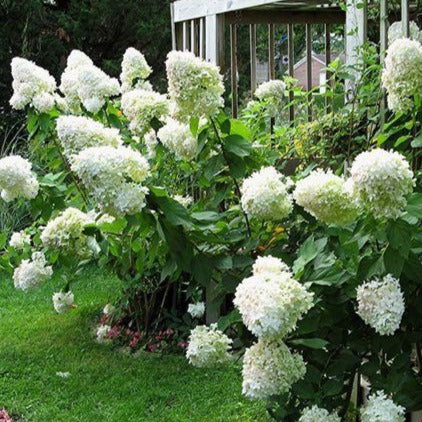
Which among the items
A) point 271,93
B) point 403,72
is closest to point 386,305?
point 403,72

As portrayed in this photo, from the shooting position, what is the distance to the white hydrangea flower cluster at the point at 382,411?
216 cm

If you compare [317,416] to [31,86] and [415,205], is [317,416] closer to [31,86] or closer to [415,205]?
[415,205]

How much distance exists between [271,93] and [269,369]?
6.34 ft

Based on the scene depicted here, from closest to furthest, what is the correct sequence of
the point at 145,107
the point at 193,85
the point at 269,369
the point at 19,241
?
1. the point at 269,369
2. the point at 193,85
3. the point at 145,107
4. the point at 19,241

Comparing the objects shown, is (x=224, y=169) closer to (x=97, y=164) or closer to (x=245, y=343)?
(x=245, y=343)

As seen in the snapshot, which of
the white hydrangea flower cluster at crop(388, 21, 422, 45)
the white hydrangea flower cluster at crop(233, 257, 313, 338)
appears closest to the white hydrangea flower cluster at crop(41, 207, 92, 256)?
the white hydrangea flower cluster at crop(233, 257, 313, 338)

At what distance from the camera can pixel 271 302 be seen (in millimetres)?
1855

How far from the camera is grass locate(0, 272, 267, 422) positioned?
4.22m

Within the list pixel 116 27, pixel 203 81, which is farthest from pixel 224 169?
pixel 116 27

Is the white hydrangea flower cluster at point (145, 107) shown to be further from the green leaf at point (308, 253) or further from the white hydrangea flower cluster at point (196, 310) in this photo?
the white hydrangea flower cluster at point (196, 310)

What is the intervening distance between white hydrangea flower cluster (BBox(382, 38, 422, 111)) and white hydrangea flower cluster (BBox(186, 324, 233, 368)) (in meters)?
0.83

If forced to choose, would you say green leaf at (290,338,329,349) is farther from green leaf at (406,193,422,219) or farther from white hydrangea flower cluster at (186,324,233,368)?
green leaf at (406,193,422,219)

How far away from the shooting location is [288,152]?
11.9 feet

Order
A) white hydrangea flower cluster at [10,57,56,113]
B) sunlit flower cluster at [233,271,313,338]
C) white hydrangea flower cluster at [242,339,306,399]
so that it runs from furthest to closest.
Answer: white hydrangea flower cluster at [10,57,56,113], white hydrangea flower cluster at [242,339,306,399], sunlit flower cluster at [233,271,313,338]
